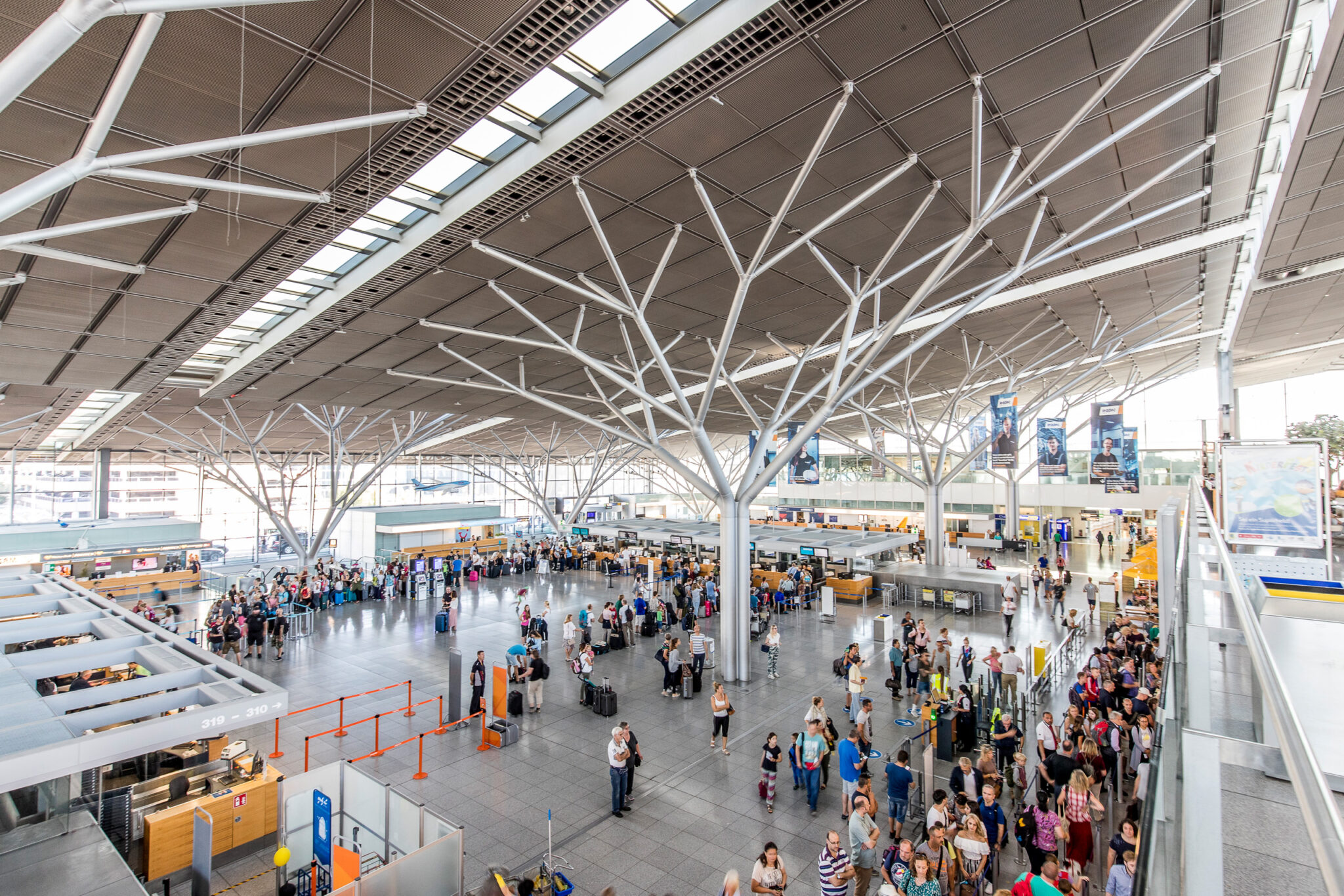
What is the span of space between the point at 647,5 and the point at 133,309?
12369mm

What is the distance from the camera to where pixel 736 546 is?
1569cm

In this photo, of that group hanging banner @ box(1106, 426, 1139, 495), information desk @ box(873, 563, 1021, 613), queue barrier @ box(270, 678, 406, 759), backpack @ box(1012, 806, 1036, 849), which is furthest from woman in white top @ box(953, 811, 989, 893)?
hanging banner @ box(1106, 426, 1139, 495)

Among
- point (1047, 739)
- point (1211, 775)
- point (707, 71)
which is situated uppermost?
point (707, 71)

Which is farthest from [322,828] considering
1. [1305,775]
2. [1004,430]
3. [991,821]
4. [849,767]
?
[1004,430]

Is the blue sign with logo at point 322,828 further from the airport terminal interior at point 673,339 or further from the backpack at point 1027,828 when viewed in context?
the backpack at point 1027,828

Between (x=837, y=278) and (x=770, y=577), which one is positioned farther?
(x=770, y=577)

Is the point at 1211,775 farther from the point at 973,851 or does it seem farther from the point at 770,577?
the point at 770,577

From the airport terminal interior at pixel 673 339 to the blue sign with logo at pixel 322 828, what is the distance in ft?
0.15

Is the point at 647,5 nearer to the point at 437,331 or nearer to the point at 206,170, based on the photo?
the point at 206,170

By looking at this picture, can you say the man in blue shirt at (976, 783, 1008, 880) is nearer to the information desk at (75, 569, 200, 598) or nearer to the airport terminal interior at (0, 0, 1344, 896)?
the airport terminal interior at (0, 0, 1344, 896)

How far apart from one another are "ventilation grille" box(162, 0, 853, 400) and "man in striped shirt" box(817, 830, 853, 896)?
27.8 feet

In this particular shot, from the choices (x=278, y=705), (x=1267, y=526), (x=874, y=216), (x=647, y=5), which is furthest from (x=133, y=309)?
(x=1267, y=526)

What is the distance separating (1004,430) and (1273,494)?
11.7m

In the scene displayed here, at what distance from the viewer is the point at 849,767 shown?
9.27 metres
